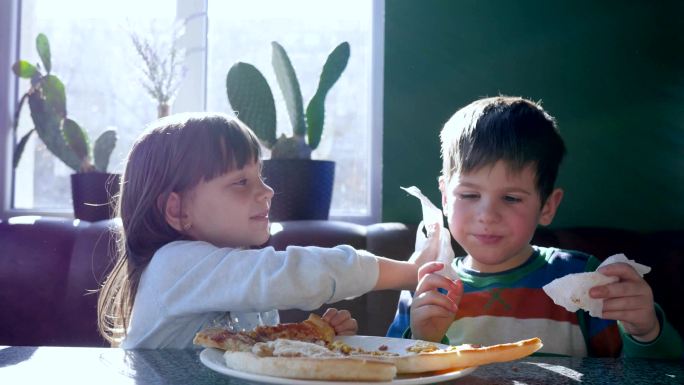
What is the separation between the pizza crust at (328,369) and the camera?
62cm

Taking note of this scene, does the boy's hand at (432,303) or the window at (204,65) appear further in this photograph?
the window at (204,65)

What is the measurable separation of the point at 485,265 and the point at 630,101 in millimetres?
1288

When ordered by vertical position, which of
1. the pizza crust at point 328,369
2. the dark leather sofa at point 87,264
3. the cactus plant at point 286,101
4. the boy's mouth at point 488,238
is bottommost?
the dark leather sofa at point 87,264

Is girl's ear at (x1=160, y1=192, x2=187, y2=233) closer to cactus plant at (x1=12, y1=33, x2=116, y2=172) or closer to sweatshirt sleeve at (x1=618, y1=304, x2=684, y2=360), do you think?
sweatshirt sleeve at (x1=618, y1=304, x2=684, y2=360)

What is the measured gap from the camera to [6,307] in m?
2.09

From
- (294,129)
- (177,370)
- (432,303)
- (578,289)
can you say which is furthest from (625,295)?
(294,129)

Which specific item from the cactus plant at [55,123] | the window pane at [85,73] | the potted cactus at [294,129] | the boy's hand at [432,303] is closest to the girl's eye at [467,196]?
the boy's hand at [432,303]

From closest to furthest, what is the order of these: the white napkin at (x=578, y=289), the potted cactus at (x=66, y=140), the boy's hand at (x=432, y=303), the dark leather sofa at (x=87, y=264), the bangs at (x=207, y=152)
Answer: the white napkin at (x=578, y=289), the boy's hand at (x=432, y=303), the bangs at (x=207, y=152), the dark leather sofa at (x=87, y=264), the potted cactus at (x=66, y=140)

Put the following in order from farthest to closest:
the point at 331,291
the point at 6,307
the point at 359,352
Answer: the point at 6,307
the point at 331,291
the point at 359,352

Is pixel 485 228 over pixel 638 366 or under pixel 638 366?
over

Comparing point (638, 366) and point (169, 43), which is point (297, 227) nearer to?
point (169, 43)

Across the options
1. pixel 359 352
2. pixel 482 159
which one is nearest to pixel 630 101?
pixel 482 159

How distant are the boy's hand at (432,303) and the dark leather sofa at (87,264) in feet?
2.90

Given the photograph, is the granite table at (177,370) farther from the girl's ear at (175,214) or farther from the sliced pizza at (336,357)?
the girl's ear at (175,214)
